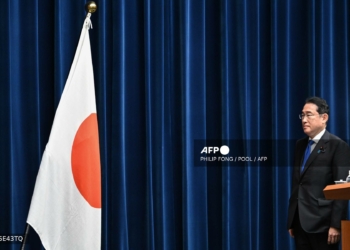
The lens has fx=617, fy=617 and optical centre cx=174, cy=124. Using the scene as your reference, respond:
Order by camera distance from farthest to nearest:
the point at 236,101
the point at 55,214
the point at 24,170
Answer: the point at 236,101 < the point at 24,170 < the point at 55,214

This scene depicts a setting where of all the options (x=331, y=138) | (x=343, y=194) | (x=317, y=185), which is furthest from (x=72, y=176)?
(x=343, y=194)

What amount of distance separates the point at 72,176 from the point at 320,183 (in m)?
1.51

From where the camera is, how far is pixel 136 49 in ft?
14.4

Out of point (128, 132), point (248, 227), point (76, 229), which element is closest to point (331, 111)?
point (248, 227)

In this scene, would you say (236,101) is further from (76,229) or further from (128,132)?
(76,229)

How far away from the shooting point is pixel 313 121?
3729 millimetres

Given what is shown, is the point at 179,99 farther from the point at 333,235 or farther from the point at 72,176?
the point at 333,235

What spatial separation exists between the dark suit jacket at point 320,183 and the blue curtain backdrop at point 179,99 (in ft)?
2.44

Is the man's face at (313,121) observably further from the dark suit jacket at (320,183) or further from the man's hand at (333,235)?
the man's hand at (333,235)

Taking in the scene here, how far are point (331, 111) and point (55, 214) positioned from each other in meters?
2.10

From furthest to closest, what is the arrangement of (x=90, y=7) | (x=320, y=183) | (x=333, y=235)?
(x=90, y=7) < (x=320, y=183) < (x=333, y=235)

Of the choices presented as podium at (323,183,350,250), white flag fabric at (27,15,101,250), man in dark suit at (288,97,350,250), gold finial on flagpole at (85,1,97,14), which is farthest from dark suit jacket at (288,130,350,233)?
gold finial on flagpole at (85,1,97,14)

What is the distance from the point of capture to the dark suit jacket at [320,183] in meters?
3.58

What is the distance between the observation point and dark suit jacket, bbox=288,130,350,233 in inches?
141
